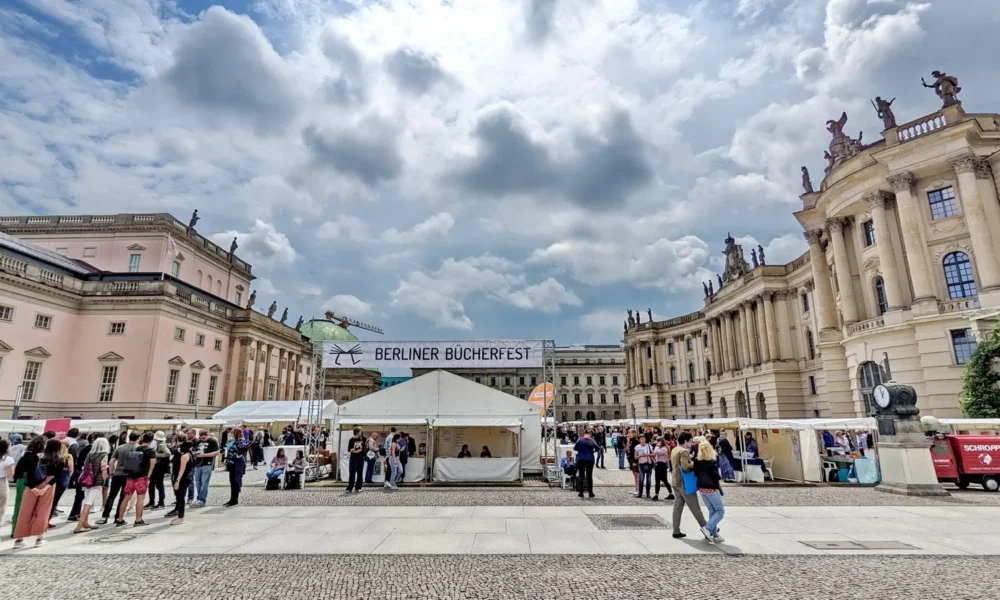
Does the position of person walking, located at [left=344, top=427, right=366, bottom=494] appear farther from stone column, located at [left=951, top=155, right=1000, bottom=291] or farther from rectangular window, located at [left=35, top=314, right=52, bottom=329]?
rectangular window, located at [left=35, top=314, right=52, bottom=329]

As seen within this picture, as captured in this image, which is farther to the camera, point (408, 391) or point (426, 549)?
point (408, 391)

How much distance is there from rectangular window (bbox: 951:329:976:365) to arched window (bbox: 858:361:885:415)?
441 cm

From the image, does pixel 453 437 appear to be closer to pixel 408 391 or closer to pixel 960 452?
pixel 408 391

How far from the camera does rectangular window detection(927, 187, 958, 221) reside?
2752cm

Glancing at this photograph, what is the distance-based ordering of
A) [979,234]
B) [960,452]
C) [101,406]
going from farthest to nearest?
[101,406], [979,234], [960,452]

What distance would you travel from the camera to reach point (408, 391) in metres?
20.8

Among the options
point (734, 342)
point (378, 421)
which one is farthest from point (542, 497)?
point (734, 342)

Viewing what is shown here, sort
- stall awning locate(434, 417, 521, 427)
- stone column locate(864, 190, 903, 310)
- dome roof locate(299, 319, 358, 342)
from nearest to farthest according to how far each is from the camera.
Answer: stall awning locate(434, 417, 521, 427)
stone column locate(864, 190, 903, 310)
dome roof locate(299, 319, 358, 342)

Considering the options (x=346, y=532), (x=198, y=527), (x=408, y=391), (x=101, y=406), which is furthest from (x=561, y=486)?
(x=101, y=406)

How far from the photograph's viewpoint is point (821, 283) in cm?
3744

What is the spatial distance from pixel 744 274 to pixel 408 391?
46.2 m

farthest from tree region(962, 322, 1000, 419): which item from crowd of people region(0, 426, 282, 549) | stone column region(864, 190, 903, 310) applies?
crowd of people region(0, 426, 282, 549)

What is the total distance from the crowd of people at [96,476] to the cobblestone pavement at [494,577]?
104cm

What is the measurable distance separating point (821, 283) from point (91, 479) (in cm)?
4251
